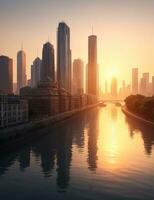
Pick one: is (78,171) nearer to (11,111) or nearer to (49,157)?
(49,157)

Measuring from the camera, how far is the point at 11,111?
98.1 metres

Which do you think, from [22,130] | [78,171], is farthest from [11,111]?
[78,171]

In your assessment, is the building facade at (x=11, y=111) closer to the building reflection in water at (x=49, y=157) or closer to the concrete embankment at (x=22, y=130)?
the concrete embankment at (x=22, y=130)

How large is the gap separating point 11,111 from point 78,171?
56.0 meters

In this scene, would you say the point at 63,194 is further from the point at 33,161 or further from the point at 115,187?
the point at 33,161

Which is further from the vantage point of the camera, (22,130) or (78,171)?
(22,130)

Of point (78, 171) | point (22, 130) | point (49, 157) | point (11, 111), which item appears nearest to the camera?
point (78, 171)

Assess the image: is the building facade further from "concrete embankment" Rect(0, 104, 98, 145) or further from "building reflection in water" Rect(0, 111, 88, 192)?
"building reflection in water" Rect(0, 111, 88, 192)

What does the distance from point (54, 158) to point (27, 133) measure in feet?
112

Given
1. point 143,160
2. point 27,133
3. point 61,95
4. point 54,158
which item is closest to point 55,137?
point 27,133

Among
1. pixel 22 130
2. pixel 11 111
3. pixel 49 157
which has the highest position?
pixel 11 111

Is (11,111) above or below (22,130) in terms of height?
above

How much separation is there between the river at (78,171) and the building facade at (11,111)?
20000mm

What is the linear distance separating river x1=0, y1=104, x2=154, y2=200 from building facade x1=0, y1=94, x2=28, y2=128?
20.0m
